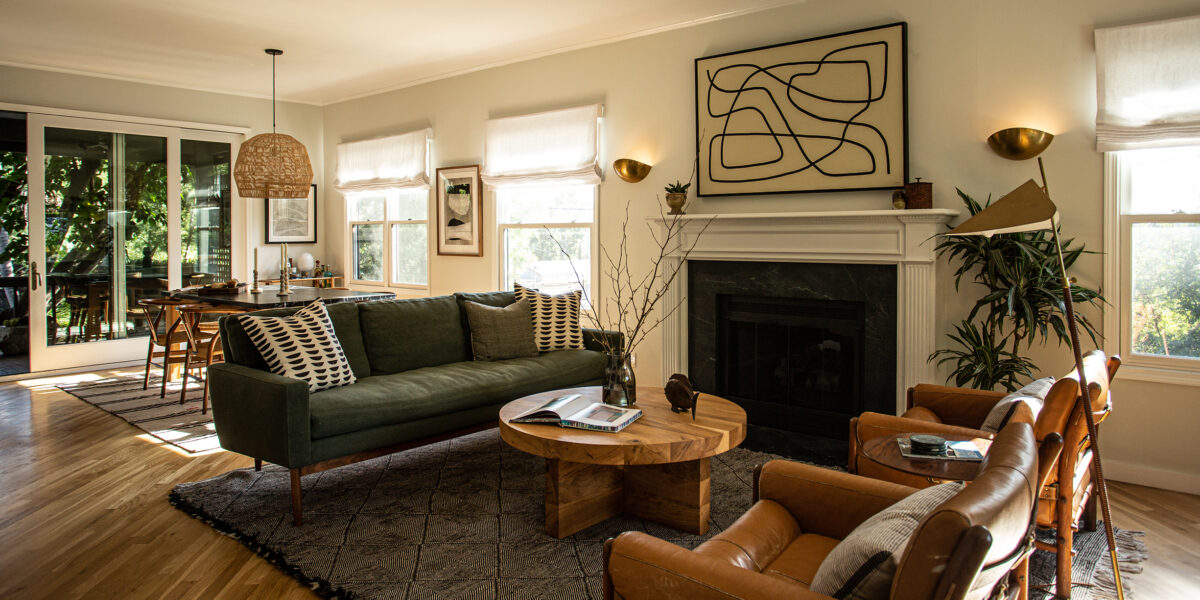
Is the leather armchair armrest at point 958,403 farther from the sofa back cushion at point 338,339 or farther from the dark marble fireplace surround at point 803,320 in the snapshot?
the sofa back cushion at point 338,339

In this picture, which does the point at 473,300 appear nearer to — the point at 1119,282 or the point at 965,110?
→ the point at 965,110

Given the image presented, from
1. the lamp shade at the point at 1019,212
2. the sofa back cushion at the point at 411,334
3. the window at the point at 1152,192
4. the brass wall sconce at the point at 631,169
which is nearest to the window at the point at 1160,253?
the window at the point at 1152,192

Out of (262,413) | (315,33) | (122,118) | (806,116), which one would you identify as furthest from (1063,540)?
(122,118)

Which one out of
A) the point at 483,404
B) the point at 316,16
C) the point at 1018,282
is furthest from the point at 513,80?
the point at 1018,282

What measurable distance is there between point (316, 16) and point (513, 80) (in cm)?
171

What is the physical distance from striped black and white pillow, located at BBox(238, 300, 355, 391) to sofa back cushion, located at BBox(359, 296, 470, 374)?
37 cm

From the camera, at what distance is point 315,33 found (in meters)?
5.30

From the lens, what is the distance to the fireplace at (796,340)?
4.10 m

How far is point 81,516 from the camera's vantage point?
317 centimetres

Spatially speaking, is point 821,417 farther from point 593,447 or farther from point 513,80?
point 513,80

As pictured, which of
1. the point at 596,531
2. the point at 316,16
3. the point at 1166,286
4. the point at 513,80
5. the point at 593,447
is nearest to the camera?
the point at 593,447

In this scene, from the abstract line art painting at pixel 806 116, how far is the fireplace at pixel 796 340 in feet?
1.84

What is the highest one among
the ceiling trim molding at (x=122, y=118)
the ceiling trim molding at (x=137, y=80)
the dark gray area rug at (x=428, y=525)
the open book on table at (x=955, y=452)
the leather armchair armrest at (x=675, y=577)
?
the ceiling trim molding at (x=137, y=80)

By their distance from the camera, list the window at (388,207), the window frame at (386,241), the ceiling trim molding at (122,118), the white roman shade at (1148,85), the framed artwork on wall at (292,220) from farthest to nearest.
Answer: the framed artwork on wall at (292,220) → the window frame at (386,241) → the window at (388,207) → the ceiling trim molding at (122,118) → the white roman shade at (1148,85)
